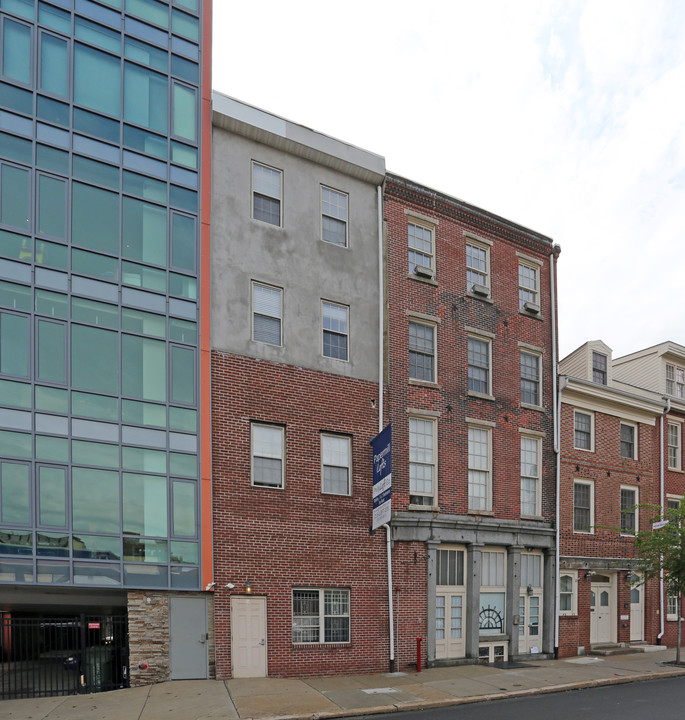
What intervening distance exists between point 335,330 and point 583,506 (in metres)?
12.1

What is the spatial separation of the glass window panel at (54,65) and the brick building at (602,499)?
18346mm

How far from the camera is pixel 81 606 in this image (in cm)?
1859

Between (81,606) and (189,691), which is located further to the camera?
(81,606)

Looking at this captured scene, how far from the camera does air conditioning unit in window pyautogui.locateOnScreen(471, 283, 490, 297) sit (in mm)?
24516

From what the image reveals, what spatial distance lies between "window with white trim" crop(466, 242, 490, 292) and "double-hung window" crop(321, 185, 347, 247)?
496 centimetres

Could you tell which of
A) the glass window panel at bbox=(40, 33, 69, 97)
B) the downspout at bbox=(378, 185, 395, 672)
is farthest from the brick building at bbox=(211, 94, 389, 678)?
the glass window panel at bbox=(40, 33, 69, 97)

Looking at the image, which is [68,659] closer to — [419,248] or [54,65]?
[54,65]

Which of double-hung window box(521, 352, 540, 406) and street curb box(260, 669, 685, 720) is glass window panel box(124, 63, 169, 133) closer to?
street curb box(260, 669, 685, 720)

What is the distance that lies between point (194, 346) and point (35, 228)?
4.54 metres

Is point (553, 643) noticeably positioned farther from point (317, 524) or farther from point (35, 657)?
point (35, 657)

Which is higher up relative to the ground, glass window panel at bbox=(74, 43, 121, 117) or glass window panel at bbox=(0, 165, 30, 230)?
glass window panel at bbox=(74, 43, 121, 117)

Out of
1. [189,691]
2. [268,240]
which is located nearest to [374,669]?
[189,691]

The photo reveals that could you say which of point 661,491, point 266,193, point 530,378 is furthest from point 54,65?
point 661,491

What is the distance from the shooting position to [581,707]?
16391 millimetres
